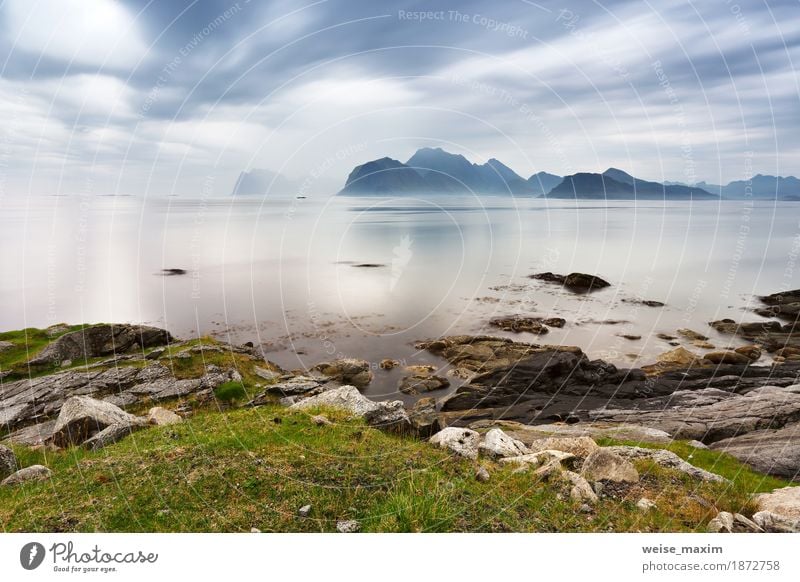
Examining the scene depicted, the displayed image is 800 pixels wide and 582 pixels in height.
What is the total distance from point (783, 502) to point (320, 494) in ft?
37.5

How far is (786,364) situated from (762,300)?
1210 inches

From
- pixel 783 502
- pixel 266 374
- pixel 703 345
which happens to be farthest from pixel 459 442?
pixel 703 345

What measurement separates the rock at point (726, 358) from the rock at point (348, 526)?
43762mm

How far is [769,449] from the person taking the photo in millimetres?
18953

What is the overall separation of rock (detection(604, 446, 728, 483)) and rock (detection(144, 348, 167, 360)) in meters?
34.0

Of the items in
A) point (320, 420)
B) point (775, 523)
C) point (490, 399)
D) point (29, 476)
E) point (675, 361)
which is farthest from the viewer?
point (675, 361)

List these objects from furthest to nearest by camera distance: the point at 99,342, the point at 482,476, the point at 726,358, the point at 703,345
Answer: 1. the point at 703,345
2. the point at 726,358
3. the point at 99,342
4. the point at 482,476

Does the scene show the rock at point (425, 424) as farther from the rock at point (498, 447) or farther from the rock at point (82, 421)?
the rock at point (82, 421)

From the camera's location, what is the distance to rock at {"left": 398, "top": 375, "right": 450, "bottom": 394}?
115 ft

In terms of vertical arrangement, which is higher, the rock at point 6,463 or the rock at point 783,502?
the rock at point 6,463

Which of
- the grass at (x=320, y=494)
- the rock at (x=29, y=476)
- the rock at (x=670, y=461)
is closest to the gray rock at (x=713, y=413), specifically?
the rock at (x=670, y=461)

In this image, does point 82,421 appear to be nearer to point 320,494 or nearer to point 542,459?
point 320,494

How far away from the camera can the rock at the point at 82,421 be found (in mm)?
17688

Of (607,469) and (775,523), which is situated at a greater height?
(607,469)
